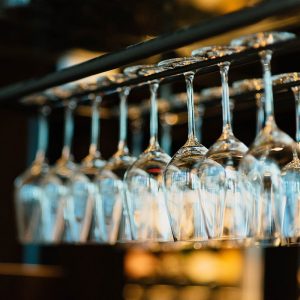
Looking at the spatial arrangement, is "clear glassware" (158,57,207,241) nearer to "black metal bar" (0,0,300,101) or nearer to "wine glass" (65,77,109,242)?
"black metal bar" (0,0,300,101)

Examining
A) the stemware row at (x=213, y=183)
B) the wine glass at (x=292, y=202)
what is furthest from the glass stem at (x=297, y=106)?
the wine glass at (x=292, y=202)

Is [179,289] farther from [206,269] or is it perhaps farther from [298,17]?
[298,17]

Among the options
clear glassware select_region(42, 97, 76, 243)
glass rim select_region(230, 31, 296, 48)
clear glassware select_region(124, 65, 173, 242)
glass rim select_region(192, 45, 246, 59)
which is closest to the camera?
glass rim select_region(230, 31, 296, 48)

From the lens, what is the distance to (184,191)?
1441 millimetres

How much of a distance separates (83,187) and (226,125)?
1.89 feet

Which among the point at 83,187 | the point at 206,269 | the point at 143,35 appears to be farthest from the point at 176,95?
the point at 206,269

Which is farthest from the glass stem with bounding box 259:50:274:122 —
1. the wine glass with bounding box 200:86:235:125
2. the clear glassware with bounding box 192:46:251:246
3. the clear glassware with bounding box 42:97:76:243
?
A: the clear glassware with bounding box 42:97:76:243

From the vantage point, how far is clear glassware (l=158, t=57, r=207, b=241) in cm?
144

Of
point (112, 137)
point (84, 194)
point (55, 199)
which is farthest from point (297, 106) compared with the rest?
point (112, 137)

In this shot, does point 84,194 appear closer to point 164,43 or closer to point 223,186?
point 223,186

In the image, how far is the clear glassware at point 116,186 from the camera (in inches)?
68.8

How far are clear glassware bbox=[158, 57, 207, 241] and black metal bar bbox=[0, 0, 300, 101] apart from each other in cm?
8

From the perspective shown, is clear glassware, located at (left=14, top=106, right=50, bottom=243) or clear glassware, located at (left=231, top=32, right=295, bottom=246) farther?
clear glassware, located at (left=14, top=106, right=50, bottom=243)

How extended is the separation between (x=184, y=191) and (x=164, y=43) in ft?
0.92
